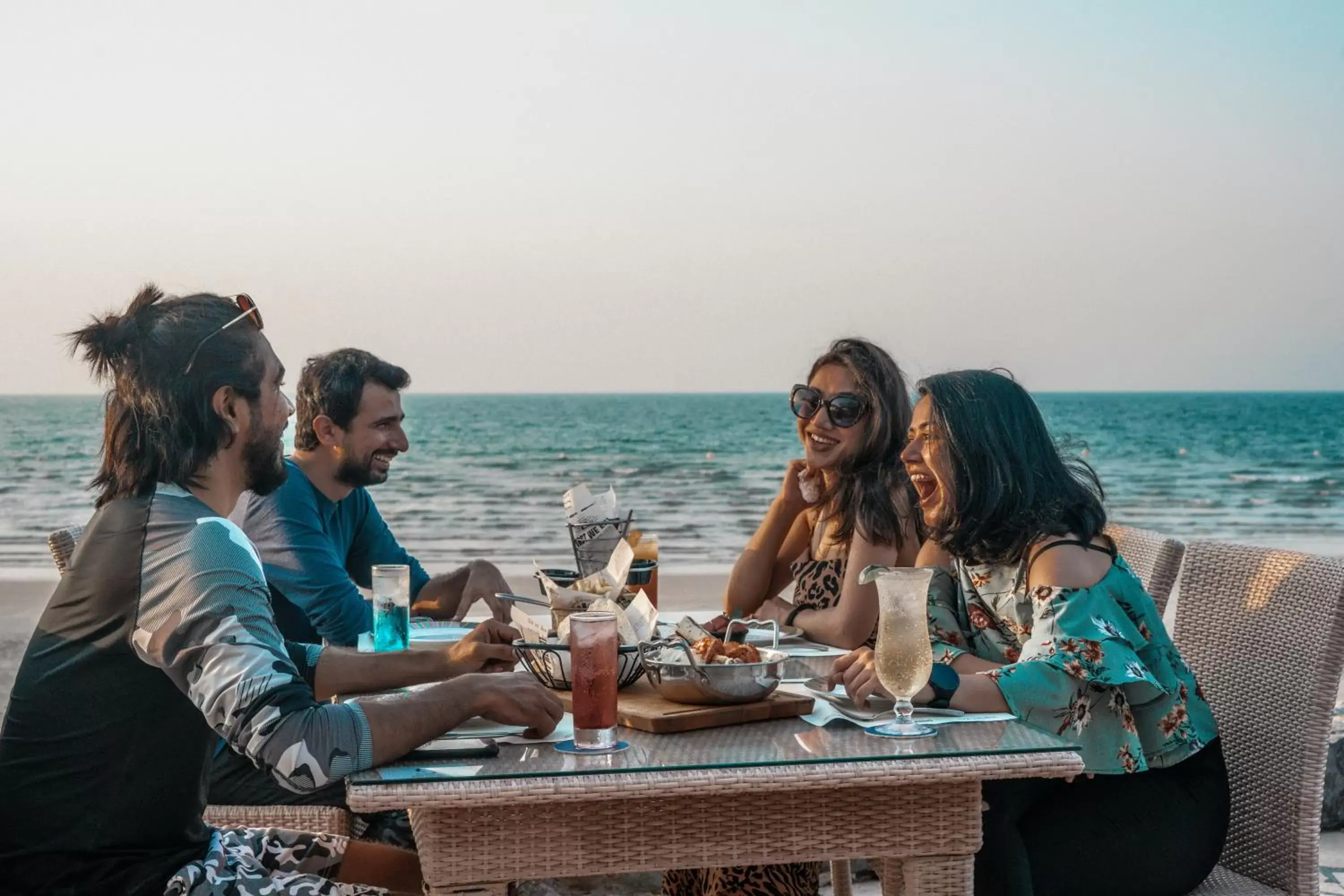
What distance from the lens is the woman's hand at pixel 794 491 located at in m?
3.82

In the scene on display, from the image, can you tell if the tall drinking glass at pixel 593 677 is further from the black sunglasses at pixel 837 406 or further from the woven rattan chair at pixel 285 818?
the black sunglasses at pixel 837 406

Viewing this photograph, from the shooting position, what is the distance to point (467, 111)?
85.3 ft

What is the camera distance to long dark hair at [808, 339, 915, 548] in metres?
3.38

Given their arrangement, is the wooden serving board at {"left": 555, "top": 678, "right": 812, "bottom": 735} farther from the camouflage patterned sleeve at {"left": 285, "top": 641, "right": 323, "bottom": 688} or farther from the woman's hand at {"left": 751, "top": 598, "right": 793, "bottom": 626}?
the woman's hand at {"left": 751, "top": 598, "right": 793, "bottom": 626}

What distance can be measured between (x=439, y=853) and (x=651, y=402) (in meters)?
40.5

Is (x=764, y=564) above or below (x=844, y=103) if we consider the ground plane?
below

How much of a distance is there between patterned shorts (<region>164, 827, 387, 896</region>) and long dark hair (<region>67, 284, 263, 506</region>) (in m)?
0.53

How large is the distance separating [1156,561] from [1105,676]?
2.46 ft

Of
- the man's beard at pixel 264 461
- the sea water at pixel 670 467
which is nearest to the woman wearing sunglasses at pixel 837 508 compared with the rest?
the man's beard at pixel 264 461

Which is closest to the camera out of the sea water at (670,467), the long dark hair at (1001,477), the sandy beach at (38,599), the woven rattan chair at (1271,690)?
the woven rattan chair at (1271,690)

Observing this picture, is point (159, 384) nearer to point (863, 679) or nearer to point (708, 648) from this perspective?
point (708, 648)

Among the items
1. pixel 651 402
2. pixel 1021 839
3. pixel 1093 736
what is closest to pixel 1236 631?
pixel 1093 736

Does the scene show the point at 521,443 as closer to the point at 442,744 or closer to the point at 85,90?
the point at 85,90

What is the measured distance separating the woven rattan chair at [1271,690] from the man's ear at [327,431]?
225 centimetres
